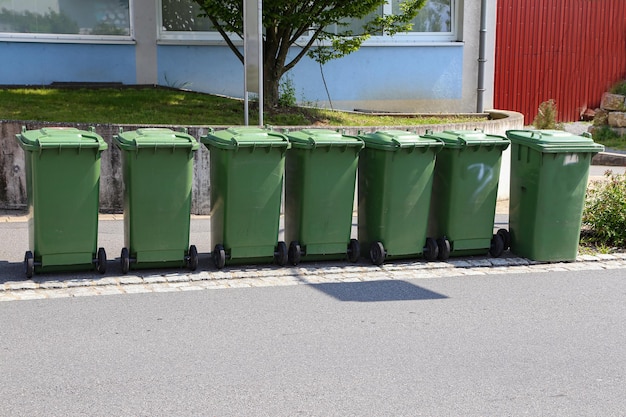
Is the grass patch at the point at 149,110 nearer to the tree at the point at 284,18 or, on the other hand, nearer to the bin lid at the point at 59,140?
the tree at the point at 284,18

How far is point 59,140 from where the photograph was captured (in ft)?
24.1

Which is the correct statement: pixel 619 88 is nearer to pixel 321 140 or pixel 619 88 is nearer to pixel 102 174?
pixel 102 174

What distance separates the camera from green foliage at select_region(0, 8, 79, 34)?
15.3 metres

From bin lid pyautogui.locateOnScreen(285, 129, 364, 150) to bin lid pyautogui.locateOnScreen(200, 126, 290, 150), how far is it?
181 millimetres

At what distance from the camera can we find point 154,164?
7586 mm

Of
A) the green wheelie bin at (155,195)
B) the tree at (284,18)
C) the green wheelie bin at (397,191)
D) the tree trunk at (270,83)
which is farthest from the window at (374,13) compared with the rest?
the green wheelie bin at (155,195)

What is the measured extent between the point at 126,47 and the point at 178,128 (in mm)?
5544

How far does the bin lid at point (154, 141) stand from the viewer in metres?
7.53

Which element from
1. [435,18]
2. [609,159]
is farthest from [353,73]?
[609,159]

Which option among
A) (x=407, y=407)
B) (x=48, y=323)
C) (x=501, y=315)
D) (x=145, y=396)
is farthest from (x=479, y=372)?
(x=48, y=323)

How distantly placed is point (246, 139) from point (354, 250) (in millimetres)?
1470

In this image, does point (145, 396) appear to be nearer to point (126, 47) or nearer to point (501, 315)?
point (501, 315)

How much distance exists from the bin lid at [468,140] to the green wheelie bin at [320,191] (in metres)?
0.86

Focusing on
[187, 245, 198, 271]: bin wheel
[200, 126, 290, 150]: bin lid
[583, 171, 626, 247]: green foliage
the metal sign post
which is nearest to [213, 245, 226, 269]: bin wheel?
[187, 245, 198, 271]: bin wheel
